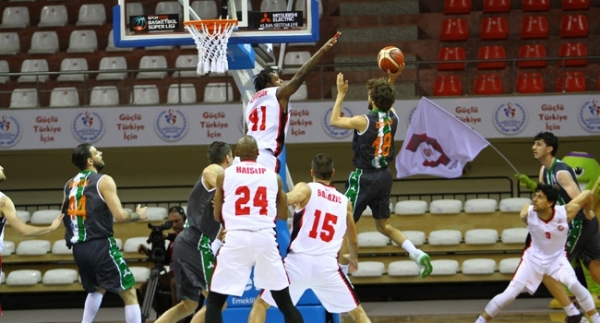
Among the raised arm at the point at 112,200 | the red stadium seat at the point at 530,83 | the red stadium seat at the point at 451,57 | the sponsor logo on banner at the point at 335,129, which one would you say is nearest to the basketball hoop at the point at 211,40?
the raised arm at the point at 112,200

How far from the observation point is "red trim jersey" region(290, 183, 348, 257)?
26.6 feet

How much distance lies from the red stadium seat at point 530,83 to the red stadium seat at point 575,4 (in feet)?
7.04

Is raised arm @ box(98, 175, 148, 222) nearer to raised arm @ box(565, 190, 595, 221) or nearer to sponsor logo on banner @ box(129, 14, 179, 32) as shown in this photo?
sponsor logo on banner @ box(129, 14, 179, 32)

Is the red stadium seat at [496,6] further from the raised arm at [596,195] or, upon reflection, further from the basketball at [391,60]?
the basketball at [391,60]

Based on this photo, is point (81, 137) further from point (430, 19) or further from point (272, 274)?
point (272, 274)

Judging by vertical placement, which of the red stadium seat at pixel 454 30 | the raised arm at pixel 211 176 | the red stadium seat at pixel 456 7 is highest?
the red stadium seat at pixel 456 7

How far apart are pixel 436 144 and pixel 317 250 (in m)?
5.19

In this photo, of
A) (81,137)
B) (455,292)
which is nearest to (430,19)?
(455,292)

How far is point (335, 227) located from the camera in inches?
321

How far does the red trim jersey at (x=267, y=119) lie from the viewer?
9.01 m

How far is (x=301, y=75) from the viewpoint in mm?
8641

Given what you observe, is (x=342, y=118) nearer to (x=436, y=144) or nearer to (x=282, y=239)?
(x=282, y=239)

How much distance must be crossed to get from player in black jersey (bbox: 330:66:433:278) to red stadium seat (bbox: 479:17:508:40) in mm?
8263

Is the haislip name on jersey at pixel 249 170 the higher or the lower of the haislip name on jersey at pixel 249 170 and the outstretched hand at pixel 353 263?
the higher
